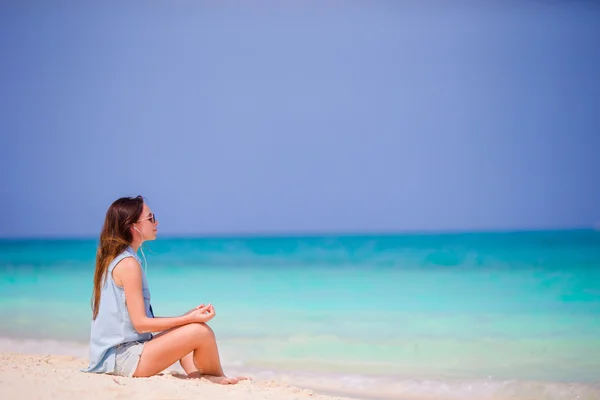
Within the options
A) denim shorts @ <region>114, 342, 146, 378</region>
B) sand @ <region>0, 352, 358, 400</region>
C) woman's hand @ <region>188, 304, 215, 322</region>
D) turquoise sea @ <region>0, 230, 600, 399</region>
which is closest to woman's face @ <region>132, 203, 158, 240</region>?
woman's hand @ <region>188, 304, 215, 322</region>

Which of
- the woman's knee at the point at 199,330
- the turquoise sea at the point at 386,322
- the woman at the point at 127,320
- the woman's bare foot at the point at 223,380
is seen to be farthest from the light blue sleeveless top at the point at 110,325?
the turquoise sea at the point at 386,322

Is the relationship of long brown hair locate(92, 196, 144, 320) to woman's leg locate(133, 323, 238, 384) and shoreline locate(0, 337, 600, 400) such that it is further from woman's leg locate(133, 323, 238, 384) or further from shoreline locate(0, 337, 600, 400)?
shoreline locate(0, 337, 600, 400)

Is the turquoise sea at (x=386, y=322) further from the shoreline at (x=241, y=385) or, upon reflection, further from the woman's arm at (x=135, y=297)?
the woman's arm at (x=135, y=297)

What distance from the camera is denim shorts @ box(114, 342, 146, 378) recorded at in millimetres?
3328

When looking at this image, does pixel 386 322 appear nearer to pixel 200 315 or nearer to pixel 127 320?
pixel 200 315

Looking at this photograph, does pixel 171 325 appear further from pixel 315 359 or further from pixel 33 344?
pixel 33 344

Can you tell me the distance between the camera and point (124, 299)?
3.32m


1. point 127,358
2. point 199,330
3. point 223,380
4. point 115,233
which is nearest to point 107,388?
point 127,358

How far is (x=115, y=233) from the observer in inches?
133

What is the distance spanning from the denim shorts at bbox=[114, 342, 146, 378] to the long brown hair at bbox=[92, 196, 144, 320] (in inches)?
9.1

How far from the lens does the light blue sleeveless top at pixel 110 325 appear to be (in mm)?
3314

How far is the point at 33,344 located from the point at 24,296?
14.2ft

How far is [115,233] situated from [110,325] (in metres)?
0.47

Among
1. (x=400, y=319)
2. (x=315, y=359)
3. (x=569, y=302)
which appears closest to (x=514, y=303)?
(x=569, y=302)
